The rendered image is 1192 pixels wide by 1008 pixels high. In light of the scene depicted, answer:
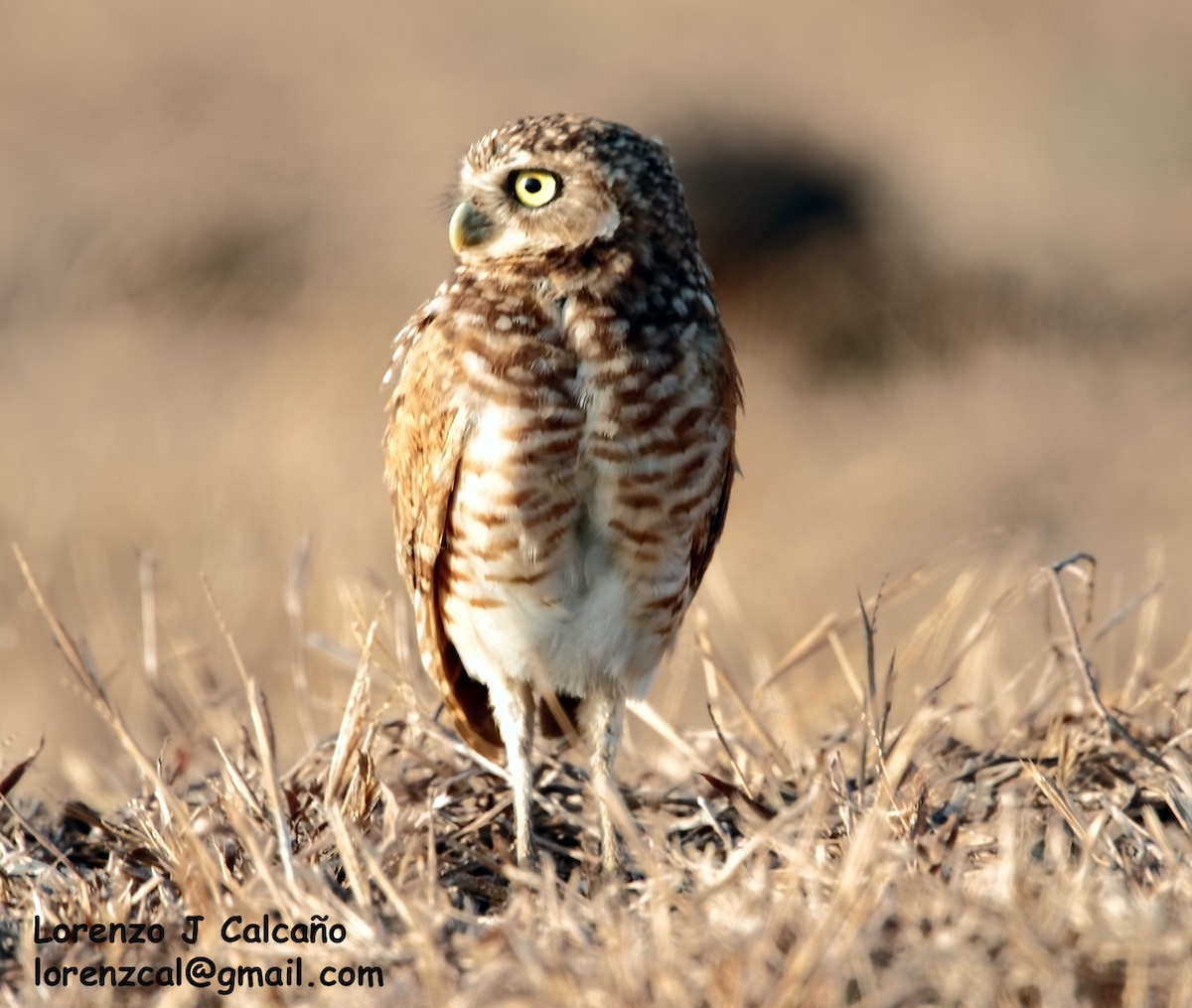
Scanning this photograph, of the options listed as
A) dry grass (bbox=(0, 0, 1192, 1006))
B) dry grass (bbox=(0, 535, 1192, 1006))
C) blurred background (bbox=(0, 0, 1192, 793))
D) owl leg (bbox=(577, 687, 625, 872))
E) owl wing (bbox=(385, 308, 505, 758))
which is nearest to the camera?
dry grass (bbox=(0, 535, 1192, 1006))

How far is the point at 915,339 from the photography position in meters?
13.7

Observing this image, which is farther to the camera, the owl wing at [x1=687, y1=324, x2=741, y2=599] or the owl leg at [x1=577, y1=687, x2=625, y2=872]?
the owl leg at [x1=577, y1=687, x2=625, y2=872]

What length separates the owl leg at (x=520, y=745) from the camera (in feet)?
13.0

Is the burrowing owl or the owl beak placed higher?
the owl beak

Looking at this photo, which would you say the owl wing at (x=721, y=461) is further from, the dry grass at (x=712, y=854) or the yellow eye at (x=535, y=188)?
the yellow eye at (x=535, y=188)

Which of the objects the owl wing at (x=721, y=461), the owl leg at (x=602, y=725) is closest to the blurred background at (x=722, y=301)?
the owl leg at (x=602, y=725)

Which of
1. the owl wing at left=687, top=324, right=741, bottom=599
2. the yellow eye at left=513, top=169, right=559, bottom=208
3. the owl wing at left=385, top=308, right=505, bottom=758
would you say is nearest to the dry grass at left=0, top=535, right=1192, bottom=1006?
the owl wing at left=385, top=308, right=505, bottom=758

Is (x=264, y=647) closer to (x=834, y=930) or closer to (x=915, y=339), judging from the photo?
(x=915, y=339)

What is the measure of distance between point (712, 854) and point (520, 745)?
0.84m

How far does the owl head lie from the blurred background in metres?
1.54

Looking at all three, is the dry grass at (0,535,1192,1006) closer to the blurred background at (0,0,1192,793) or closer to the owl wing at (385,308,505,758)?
the owl wing at (385,308,505,758)

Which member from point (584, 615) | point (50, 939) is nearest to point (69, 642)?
point (50, 939)

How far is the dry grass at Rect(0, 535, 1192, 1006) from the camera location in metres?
2.56

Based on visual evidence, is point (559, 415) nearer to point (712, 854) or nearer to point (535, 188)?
point (535, 188)
